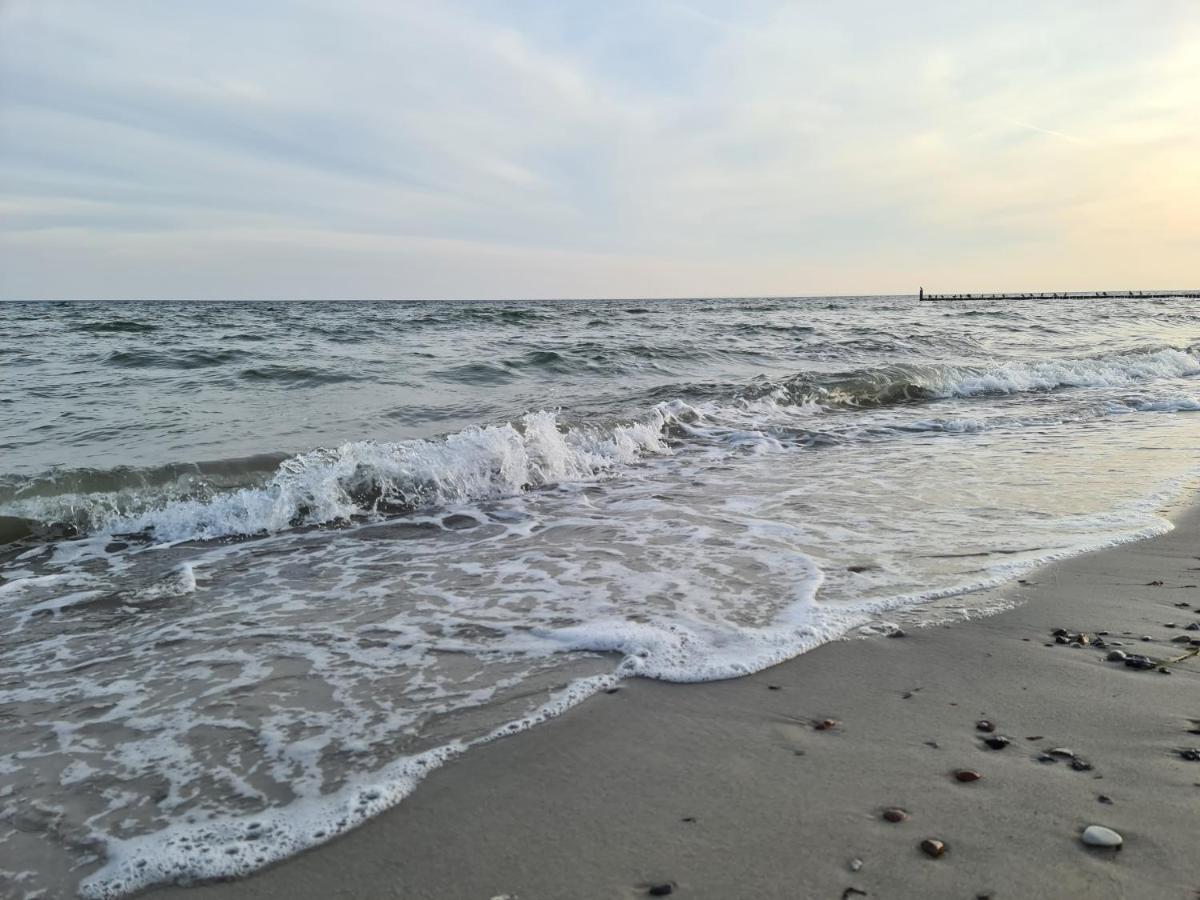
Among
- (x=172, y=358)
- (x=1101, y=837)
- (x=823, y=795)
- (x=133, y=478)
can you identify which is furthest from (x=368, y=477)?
(x=172, y=358)

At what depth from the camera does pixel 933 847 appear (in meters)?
1.82

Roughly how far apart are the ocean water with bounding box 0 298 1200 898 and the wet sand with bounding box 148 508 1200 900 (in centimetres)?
20

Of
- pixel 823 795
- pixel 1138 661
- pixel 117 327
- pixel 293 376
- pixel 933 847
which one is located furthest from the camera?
pixel 117 327

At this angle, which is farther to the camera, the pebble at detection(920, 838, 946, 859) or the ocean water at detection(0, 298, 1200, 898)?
the ocean water at detection(0, 298, 1200, 898)

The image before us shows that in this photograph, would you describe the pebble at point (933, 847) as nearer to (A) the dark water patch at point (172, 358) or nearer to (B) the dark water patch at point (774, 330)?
(A) the dark water patch at point (172, 358)

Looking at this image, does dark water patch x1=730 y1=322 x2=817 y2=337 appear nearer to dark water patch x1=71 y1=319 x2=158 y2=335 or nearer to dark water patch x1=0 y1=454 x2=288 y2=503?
dark water patch x1=71 y1=319 x2=158 y2=335

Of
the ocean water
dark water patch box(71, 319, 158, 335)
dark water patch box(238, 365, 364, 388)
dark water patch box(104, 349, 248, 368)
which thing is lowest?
the ocean water

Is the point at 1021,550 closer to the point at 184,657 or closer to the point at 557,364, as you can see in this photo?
the point at 184,657

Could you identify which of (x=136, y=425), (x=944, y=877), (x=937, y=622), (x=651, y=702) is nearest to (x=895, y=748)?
(x=944, y=877)

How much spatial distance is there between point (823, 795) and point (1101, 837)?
65 cm

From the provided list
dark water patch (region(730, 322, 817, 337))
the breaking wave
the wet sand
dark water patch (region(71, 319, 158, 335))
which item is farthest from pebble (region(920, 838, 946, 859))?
dark water patch (region(71, 319, 158, 335))

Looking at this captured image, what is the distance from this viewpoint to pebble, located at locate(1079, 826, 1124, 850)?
1800 mm

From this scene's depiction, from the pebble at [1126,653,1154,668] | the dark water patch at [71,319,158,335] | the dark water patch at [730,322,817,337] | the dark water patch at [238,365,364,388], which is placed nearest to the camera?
the pebble at [1126,653,1154,668]

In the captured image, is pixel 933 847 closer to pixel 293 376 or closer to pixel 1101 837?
pixel 1101 837
